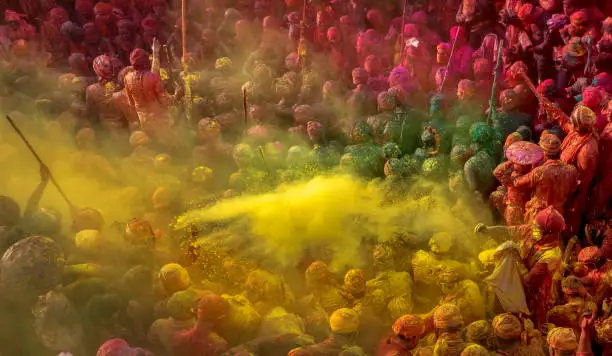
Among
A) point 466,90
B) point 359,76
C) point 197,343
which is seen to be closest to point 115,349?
point 197,343

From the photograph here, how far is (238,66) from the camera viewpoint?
9.34m

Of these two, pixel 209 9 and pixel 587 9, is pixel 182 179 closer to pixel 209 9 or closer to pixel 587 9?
pixel 209 9

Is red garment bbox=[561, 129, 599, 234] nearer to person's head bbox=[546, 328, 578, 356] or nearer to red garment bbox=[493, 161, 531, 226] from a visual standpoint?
red garment bbox=[493, 161, 531, 226]

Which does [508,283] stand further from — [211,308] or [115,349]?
[115,349]

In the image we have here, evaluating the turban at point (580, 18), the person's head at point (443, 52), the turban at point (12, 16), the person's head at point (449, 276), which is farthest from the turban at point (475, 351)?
the turban at point (12, 16)

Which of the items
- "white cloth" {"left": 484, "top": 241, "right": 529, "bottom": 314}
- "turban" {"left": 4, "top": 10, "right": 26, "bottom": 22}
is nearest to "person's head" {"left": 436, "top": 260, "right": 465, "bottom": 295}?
"white cloth" {"left": 484, "top": 241, "right": 529, "bottom": 314}

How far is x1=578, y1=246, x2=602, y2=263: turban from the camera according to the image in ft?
17.6

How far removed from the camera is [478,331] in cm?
464

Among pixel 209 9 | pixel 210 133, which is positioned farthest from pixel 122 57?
pixel 210 133

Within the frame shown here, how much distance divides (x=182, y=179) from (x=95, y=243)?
6.01ft

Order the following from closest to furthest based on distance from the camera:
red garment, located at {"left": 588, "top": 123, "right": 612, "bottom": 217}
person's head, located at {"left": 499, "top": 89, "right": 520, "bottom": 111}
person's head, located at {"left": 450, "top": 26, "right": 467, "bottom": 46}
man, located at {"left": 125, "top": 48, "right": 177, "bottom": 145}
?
red garment, located at {"left": 588, "top": 123, "right": 612, "bottom": 217}
person's head, located at {"left": 499, "top": 89, "right": 520, "bottom": 111}
man, located at {"left": 125, "top": 48, "right": 177, "bottom": 145}
person's head, located at {"left": 450, "top": 26, "right": 467, "bottom": 46}

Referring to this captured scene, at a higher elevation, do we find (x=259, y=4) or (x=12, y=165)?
(x=259, y=4)

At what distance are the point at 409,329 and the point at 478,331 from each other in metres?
0.53

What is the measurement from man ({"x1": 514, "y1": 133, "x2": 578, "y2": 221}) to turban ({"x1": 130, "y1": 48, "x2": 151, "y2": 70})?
428 cm
